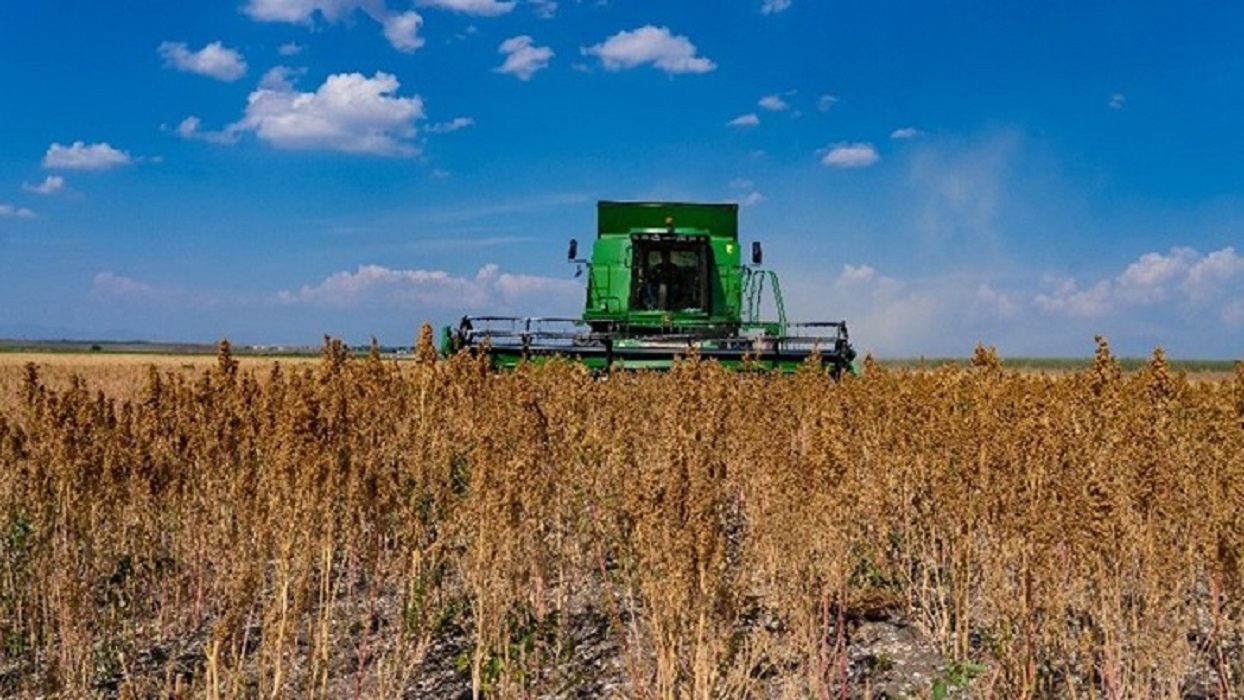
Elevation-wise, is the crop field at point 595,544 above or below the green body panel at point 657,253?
below

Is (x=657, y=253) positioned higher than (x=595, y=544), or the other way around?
(x=657, y=253)

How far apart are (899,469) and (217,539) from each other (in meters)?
4.38

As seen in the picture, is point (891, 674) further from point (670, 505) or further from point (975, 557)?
point (670, 505)

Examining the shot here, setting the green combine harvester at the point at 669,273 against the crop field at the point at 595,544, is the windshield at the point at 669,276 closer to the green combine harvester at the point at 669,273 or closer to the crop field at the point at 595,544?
the green combine harvester at the point at 669,273

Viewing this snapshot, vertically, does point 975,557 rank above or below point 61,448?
below

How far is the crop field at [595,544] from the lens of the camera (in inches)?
162

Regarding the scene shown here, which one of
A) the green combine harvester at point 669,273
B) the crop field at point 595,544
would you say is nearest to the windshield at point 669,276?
the green combine harvester at point 669,273

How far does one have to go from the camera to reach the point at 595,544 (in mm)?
6062

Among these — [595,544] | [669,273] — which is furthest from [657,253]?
[595,544]

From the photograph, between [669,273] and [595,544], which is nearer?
[595,544]

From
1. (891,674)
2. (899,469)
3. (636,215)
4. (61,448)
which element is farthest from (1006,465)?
(636,215)

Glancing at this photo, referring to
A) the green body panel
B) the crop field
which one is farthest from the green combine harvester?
the crop field

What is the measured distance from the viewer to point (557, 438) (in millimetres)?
6023

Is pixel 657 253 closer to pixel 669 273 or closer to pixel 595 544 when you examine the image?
pixel 669 273
